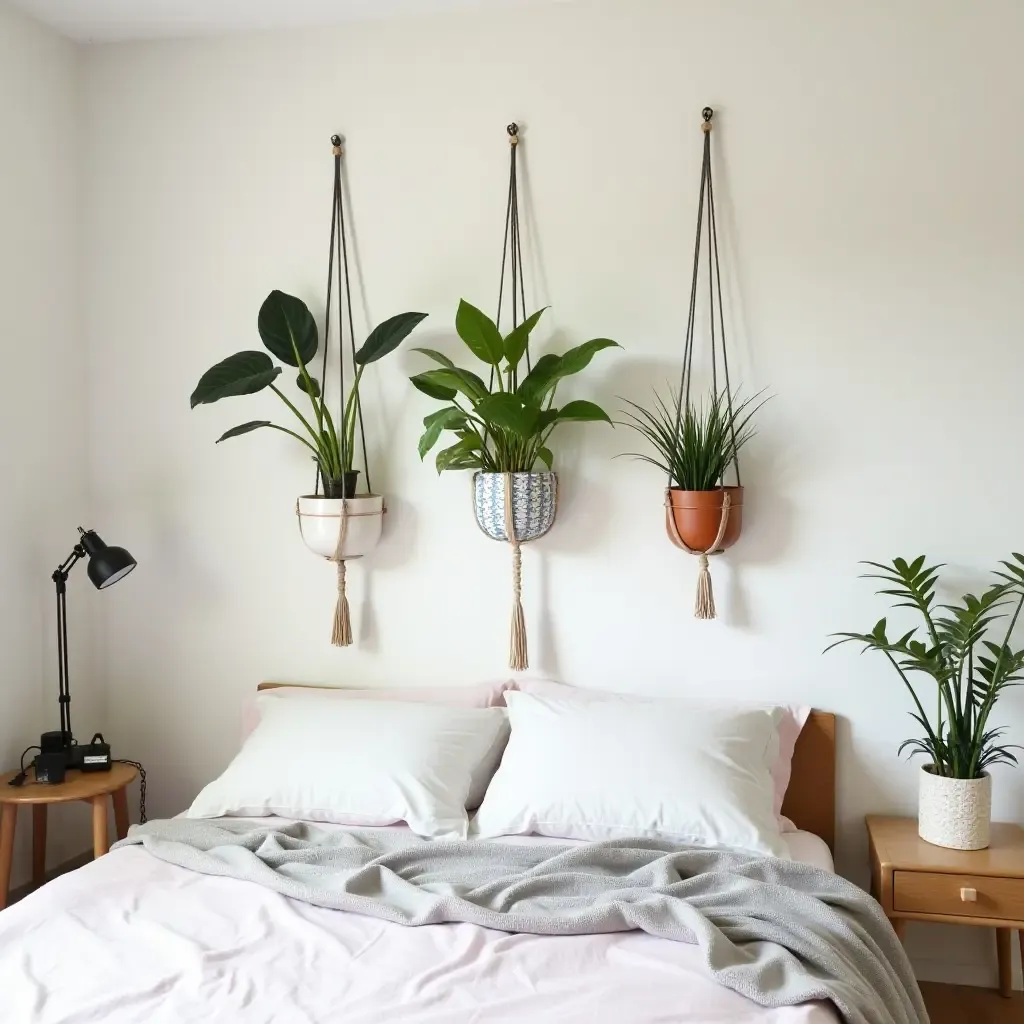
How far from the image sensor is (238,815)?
2.78 m

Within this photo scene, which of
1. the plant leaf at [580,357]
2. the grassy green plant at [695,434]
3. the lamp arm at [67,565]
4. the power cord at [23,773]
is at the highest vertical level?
the plant leaf at [580,357]

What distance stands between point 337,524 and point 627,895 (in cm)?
137

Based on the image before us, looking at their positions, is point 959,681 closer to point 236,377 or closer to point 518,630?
point 518,630

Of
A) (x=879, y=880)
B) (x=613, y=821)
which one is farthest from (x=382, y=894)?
(x=879, y=880)

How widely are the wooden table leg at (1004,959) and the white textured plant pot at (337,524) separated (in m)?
2.00

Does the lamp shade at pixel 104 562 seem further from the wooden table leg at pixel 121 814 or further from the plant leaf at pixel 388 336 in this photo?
the plant leaf at pixel 388 336

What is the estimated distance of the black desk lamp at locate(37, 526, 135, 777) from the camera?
304 cm

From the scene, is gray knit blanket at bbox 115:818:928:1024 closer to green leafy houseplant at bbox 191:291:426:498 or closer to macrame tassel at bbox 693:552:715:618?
macrame tassel at bbox 693:552:715:618

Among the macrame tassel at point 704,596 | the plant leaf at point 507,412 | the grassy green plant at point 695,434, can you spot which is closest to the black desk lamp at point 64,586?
the plant leaf at point 507,412

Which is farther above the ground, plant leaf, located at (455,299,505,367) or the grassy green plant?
plant leaf, located at (455,299,505,367)

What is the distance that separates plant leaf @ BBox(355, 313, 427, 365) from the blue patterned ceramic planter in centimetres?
44

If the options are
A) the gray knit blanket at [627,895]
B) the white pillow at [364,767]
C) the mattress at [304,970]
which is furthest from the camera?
the white pillow at [364,767]

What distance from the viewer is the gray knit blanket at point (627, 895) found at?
6.48 ft

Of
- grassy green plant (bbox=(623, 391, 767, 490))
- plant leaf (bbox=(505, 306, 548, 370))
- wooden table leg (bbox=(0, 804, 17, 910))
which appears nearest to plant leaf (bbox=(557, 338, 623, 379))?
plant leaf (bbox=(505, 306, 548, 370))
